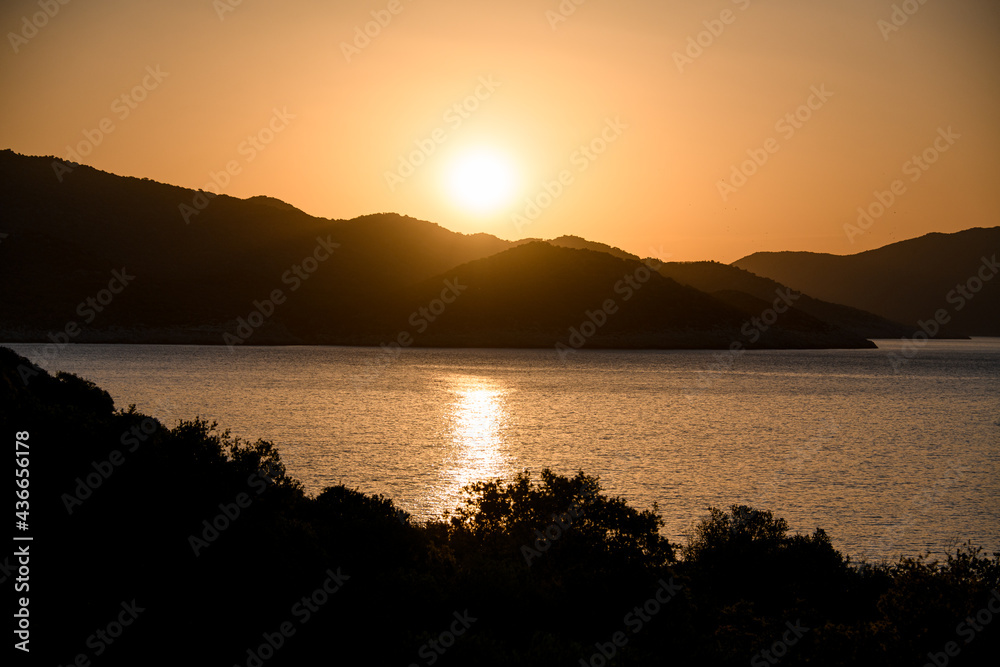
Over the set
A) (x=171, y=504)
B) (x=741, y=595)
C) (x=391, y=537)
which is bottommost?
(x=741, y=595)

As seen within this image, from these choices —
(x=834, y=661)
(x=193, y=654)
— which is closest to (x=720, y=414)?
(x=834, y=661)

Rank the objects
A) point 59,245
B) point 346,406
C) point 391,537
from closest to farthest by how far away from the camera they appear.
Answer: point 391,537 → point 346,406 → point 59,245

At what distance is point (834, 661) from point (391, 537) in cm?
763

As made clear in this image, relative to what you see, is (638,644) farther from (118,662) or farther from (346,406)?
(346,406)

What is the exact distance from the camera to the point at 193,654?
961 cm

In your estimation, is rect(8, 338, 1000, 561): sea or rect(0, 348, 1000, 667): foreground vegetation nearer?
rect(0, 348, 1000, 667): foreground vegetation

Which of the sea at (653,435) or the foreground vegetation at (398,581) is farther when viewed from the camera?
the sea at (653,435)

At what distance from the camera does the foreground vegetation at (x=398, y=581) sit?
387 inches

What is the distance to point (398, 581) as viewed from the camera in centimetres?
1188

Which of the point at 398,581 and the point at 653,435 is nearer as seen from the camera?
the point at 398,581

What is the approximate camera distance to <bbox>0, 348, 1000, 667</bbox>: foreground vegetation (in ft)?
32.3

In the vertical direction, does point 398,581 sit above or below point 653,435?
below

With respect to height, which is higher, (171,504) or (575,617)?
(171,504)

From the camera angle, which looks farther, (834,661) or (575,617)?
(575,617)
